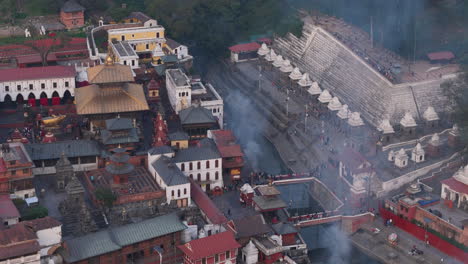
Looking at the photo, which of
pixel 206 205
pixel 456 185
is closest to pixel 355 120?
pixel 456 185

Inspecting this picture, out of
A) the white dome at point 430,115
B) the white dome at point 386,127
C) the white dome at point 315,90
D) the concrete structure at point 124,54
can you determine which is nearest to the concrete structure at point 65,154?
the concrete structure at point 124,54

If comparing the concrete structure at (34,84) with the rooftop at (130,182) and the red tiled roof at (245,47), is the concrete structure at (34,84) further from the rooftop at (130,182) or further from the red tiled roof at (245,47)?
the red tiled roof at (245,47)

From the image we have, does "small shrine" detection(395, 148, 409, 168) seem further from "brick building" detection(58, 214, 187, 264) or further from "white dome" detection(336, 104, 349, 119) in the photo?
"brick building" detection(58, 214, 187, 264)

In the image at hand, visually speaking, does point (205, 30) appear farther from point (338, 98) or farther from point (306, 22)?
point (338, 98)

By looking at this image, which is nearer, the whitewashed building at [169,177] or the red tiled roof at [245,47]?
the whitewashed building at [169,177]

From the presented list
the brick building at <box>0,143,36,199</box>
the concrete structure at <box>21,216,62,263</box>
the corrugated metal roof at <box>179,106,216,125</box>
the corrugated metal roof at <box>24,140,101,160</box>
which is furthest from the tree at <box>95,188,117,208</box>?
the corrugated metal roof at <box>179,106,216,125</box>

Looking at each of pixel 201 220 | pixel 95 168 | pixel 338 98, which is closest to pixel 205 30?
pixel 338 98

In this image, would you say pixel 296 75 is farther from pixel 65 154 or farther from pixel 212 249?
pixel 212 249
